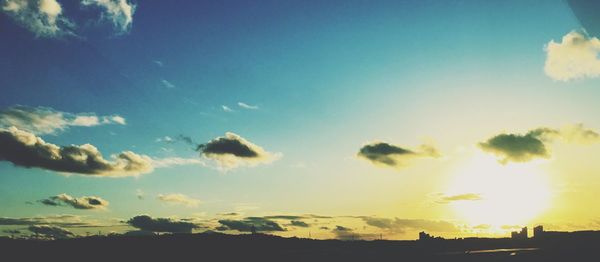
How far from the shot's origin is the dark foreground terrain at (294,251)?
229 feet

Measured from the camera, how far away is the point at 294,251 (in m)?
106

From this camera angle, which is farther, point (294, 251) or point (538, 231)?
point (538, 231)

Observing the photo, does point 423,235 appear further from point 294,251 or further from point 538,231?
point 294,251

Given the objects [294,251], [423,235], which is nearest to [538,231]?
[423,235]

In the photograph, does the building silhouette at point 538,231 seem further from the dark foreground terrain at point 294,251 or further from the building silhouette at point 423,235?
the building silhouette at point 423,235

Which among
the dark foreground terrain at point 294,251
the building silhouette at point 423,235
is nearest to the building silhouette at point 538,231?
the dark foreground terrain at point 294,251

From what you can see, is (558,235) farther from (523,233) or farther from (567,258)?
(567,258)

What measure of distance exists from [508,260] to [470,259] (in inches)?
201

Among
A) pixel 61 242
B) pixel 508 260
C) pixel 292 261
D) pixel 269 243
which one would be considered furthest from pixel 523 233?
pixel 61 242

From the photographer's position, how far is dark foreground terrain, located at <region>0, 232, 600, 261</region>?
69.9 metres

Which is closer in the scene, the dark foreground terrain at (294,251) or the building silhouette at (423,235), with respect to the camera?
the dark foreground terrain at (294,251)

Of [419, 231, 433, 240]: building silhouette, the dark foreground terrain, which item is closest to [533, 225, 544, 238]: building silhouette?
the dark foreground terrain

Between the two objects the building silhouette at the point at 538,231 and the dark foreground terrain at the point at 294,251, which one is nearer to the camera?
the dark foreground terrain at the point at 294,251

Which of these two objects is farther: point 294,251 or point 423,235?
point 423,235
